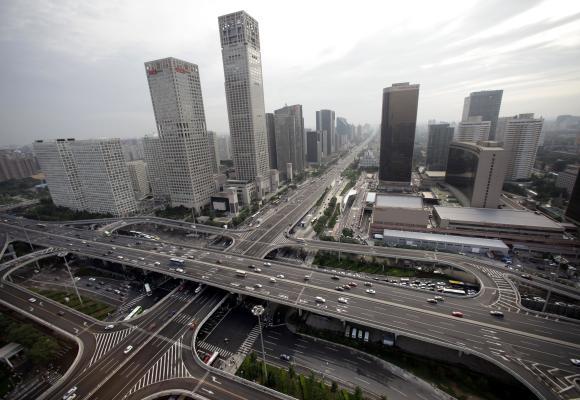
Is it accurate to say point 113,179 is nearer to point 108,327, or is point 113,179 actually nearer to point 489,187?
point 108,327

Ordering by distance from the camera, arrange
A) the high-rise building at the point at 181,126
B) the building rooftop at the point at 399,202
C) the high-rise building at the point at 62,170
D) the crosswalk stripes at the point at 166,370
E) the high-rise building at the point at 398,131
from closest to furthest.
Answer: the crosswalk stripes at the point at 166,370
the building rooftop at the point at 399,202
the high-rise building at the point at 181,126
the high-rise building at the point at 62,170
the high-rise building at the point at 398,131

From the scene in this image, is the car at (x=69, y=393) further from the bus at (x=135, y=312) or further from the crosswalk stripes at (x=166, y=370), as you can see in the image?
the bus at (x=135, y=312)

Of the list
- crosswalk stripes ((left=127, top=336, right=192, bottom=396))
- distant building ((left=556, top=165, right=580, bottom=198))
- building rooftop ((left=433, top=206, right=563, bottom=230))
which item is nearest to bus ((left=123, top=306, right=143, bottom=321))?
crosswalk stripes ((left=127, top=336, right=192, bottom=396))

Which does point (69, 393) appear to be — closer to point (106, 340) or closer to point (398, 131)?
point (106, 340)

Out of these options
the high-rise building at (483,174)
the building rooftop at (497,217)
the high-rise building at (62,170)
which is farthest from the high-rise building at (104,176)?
the high-rise building at (483,174)

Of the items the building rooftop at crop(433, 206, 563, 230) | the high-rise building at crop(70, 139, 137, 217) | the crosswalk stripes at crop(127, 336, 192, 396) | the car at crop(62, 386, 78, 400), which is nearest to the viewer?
the car at crop(62, 386, 78, 400)

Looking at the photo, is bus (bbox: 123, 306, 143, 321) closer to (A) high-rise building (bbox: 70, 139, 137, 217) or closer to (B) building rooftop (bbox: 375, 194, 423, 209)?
(A) high-rise building (bbox: 70, 139, 137, 217)

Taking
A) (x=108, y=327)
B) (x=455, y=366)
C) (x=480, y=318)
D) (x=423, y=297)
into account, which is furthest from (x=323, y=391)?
(x=108, y=327)

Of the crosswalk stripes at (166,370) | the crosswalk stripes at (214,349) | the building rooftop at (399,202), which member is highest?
the building rooftop at (399,202)
